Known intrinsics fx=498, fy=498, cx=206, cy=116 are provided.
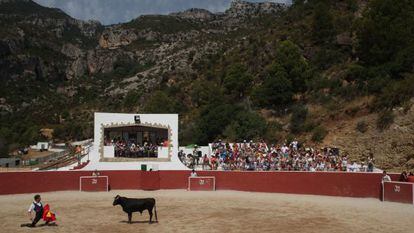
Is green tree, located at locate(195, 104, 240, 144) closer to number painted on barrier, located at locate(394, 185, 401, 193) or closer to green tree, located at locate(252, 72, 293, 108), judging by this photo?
green tree, located at locate(252, 72, 293, 108)

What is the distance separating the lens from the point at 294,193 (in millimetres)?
26344

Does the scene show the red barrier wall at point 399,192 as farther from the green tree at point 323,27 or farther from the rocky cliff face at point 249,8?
the rocky cliff face at point 249,8

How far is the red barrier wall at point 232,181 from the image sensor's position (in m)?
24.8

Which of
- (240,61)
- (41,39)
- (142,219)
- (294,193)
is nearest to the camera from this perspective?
(142,219)

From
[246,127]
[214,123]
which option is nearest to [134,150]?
[246,127]

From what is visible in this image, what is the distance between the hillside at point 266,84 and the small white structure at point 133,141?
12.5 metres

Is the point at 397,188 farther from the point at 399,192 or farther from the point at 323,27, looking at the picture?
the point at 323,27

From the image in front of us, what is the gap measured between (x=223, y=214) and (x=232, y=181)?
28.0 ft

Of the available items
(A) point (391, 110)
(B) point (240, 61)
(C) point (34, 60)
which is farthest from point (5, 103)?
(A) point (391, 110)

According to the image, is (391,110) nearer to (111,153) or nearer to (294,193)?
(294,193)

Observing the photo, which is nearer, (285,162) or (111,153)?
(285,162)

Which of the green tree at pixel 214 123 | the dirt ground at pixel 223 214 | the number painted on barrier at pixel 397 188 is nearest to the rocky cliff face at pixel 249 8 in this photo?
the green tree at pixel 214 123

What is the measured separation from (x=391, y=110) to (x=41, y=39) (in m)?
150

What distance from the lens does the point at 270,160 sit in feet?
99.0
